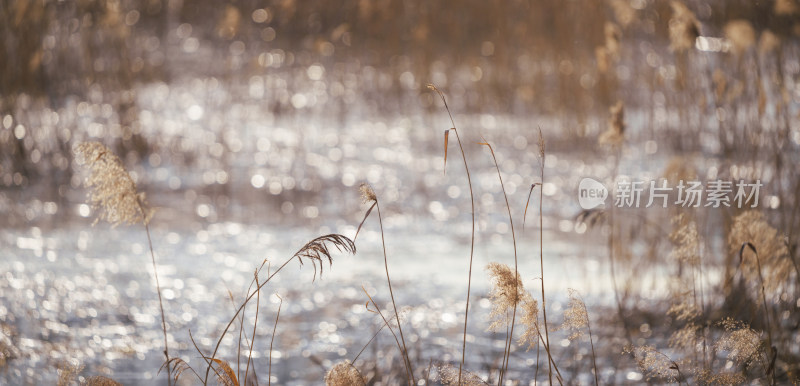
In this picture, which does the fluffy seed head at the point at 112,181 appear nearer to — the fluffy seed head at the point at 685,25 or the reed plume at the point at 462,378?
the reed plume at the point at 462,378

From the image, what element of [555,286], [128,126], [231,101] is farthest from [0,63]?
[555,286]

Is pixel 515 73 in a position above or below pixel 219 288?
above

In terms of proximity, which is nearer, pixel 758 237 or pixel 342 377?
pixel 342 377

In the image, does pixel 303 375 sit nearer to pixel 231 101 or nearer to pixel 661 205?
pixel 661 205

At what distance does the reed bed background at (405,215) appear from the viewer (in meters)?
1.48

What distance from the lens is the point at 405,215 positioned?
2.87 metres

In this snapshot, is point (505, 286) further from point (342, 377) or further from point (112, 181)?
point (112, 181)

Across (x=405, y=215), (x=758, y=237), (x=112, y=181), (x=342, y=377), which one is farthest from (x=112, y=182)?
(x=405, y=215)

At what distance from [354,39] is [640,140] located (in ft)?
5.74

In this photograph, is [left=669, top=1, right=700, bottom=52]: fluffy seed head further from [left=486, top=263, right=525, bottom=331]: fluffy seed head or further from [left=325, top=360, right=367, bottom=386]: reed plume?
[left=325, top=360, right=367, bottom=386]: reed plume

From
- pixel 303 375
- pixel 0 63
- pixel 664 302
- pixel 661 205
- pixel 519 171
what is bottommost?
pixel 303 375

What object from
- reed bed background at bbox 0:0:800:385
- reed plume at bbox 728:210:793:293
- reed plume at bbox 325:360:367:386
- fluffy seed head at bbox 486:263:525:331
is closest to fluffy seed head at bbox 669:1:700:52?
reed bed background at bbox 0:0:800:385

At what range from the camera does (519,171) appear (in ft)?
11.4

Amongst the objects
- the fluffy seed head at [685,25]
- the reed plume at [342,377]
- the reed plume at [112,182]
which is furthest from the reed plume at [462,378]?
the fluffy seed head at [685,25]
